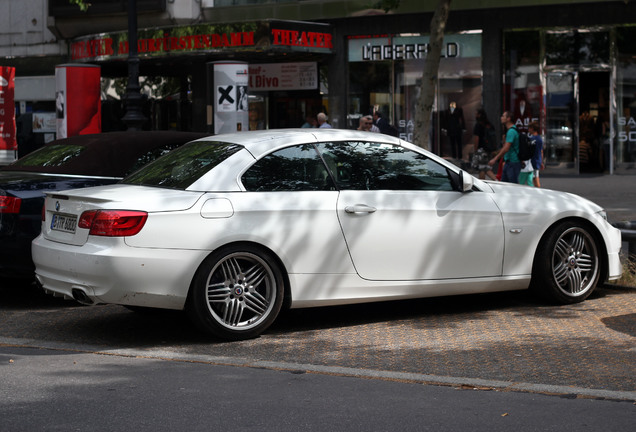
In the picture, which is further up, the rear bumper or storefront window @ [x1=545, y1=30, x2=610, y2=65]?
storefront window @ [x1=545, y1=30, x2=610, y2=65]

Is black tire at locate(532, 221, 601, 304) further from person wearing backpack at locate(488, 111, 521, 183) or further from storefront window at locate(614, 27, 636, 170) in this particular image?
storefront window at locate(614, 27, 636, 170)

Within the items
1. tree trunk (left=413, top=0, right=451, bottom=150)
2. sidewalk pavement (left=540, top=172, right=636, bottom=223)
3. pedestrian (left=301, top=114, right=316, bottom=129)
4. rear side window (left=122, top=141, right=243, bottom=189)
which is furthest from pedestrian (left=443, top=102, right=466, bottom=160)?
rear side window (left=122, top=141, right=243, bottom=189)

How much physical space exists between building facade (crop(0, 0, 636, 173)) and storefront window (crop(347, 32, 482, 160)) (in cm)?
3

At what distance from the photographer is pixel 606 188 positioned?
21609mm

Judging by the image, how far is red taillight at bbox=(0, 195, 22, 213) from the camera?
338 inches

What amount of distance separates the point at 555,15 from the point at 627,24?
5.50ft

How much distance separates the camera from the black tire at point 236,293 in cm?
714

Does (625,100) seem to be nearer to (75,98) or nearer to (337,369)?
(75,98)

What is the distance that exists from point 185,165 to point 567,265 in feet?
10.7

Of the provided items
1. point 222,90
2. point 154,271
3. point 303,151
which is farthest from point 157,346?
point 222,90

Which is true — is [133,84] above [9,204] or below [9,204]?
above

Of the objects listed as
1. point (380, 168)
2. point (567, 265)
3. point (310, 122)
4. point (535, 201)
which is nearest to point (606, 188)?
point (310, 122)

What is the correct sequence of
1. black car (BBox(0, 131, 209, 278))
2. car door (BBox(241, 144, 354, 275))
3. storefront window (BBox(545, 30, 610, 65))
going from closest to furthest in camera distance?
car door (BBox(241, 144, 354, 275)) < black car (BBox(0, 131, 209, 278)) < storefront window (BBox(545, 30, 610, 65))

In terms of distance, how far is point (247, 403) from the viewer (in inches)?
219
